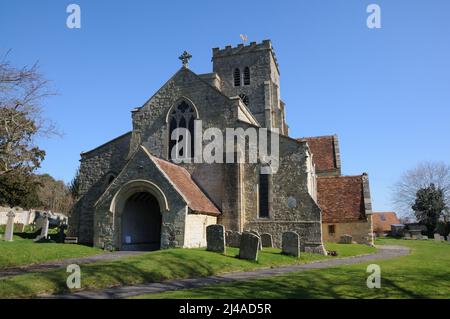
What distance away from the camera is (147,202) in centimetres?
2502

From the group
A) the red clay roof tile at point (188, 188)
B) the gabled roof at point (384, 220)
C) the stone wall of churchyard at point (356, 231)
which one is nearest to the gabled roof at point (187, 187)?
the red clay roof tile at point (188, 188)

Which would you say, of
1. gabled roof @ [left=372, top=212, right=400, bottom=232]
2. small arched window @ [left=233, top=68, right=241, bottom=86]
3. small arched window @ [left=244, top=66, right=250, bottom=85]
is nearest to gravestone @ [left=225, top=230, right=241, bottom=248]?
small arched window @ [left=244, top=66, right=250, bottom=85]

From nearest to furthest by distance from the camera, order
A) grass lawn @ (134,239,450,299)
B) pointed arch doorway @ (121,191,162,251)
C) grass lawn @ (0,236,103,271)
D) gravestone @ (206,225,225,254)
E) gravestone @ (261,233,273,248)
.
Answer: grass lawn @ (134,239,450,299) → grass lawn @ (0,236,103,271) → gravestone @ (206,225,225,254) → gravestone @ (261,233,273,248) → pointed arch doorway @ (121,191,162,251)

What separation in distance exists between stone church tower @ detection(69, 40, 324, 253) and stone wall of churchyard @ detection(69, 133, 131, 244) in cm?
7

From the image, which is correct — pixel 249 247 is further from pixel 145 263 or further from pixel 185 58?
pixel 185 58

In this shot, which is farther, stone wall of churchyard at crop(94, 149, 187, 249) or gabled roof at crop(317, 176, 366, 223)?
gabled roof at crop(317, 176, 366, 223)

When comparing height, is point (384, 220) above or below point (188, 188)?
below

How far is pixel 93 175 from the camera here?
1045 inches

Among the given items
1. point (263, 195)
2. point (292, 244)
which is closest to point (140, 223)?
point (263, 195)

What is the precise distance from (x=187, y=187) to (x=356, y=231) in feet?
49.3

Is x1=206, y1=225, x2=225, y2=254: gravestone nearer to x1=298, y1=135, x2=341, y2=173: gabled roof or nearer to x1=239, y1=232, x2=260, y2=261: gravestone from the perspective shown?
x1=239, y1=232, x2=260, y2=261: gravestone

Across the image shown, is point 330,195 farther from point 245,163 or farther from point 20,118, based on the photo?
point 20,118

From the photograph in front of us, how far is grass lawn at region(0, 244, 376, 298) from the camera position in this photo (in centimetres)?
1027
